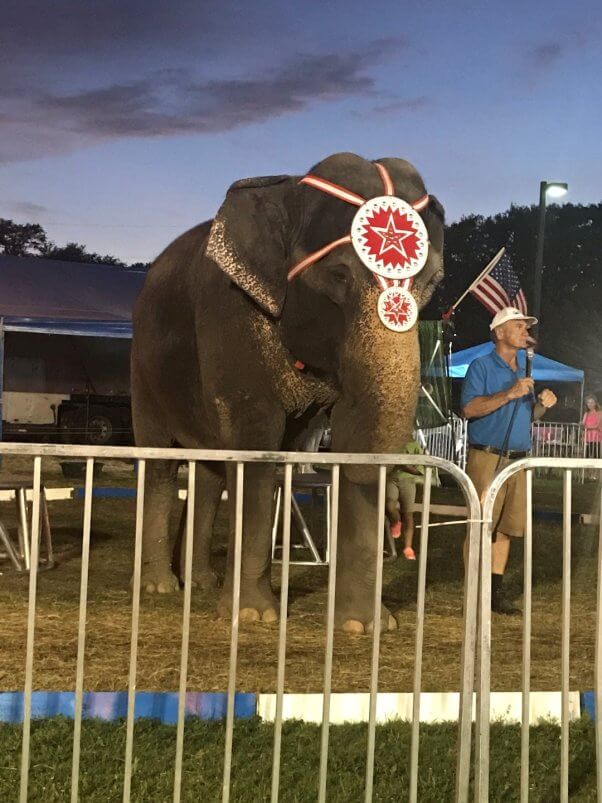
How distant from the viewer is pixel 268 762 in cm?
526

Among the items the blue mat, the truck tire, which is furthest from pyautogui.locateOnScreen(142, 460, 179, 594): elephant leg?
the truck tire

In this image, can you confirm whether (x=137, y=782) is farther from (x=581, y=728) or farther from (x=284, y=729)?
(x=581, y=728)

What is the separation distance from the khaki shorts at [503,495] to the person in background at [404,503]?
3249 mm

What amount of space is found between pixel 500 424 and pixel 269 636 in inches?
89.0

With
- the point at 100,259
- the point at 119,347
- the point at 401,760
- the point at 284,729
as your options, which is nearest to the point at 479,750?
the point at 401,760

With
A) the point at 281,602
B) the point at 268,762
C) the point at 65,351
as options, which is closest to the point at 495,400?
the point at 268,762

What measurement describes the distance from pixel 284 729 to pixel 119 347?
27113mm

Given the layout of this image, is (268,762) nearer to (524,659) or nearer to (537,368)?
(524,659)

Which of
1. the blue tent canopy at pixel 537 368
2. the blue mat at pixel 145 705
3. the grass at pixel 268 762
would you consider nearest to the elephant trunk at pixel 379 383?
the blue mat at pixel 145 705

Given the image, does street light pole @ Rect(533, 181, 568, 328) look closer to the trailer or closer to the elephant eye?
the trailer

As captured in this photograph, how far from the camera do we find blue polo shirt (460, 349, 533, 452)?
875 cm

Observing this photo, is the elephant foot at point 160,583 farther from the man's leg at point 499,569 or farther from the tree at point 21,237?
the tree at point 21,237

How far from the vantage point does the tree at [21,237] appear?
231 feet

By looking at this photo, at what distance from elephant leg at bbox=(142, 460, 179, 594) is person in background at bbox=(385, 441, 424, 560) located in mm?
2572
